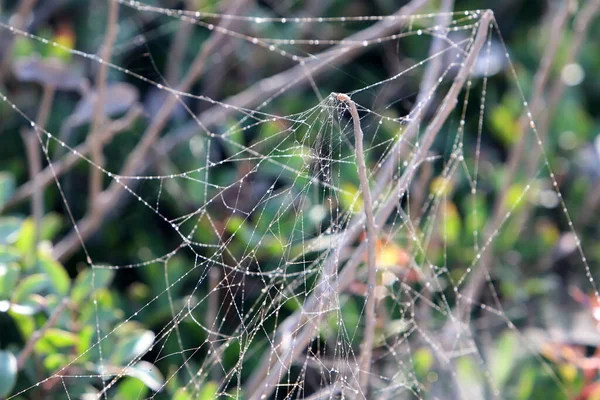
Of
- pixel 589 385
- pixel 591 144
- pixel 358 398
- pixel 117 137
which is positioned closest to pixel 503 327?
pixel 589 385

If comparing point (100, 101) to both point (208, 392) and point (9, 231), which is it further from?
point (208, 392)

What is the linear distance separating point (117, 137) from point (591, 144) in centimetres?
96

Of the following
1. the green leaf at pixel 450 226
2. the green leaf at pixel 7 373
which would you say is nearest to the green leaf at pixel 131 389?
the green leaf at pixel 7 373

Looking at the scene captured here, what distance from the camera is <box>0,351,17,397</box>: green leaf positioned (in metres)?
0.84

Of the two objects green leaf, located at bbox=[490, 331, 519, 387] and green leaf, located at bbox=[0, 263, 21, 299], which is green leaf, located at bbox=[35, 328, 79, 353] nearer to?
green leaf, located at bbox=[0, 263, 21, 299]

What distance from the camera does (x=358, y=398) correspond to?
2.39 feet

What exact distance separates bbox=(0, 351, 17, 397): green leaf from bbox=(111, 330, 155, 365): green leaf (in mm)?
117

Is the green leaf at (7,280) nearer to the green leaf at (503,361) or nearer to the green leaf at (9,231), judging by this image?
the green leaf at (9,231)

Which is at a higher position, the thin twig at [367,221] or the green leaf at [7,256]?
the thin twig at [367,221]

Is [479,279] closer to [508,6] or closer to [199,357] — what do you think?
[199,357]

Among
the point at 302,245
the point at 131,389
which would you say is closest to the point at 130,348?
the point at 131,389

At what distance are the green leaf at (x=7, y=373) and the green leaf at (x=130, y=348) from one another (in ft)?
0.38

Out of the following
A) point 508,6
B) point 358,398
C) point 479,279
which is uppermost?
point 508,6

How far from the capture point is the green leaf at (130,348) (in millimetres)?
922
